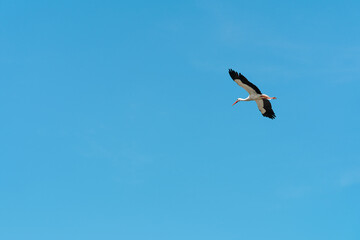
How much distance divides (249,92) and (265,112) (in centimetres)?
345

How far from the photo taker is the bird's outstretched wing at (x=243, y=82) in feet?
169

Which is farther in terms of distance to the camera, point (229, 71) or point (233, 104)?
point (233, 104)

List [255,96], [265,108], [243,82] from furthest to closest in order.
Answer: [265,108]
[255,96]
[243,82]

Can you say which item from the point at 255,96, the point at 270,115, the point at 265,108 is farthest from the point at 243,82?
the point at 270,115

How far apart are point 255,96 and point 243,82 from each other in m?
3.51

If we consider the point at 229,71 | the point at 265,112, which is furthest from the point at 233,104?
the point at 229,71

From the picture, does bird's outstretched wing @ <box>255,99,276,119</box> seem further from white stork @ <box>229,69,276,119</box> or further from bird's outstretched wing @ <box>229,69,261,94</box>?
bird's outstretched wing @ <box>229,69,261,94</box>

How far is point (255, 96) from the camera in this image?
5541 cm

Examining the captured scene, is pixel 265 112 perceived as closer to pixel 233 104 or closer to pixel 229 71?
pixel 233 104

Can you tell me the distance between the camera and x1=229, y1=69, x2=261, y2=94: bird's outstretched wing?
169 ft

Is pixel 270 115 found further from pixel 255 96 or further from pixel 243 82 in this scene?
pixel 243 82

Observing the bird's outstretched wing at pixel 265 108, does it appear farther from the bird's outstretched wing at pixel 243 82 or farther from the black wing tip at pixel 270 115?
the bird's outstretched wing at pixel 243 82

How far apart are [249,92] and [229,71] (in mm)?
4486

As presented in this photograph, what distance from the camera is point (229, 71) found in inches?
2044
